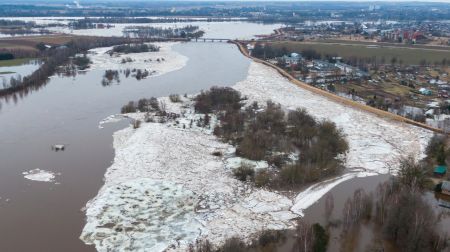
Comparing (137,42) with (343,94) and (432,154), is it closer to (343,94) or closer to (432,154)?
(343,94)

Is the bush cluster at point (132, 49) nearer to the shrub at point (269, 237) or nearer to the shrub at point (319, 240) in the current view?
the shrub at point (269, 237)

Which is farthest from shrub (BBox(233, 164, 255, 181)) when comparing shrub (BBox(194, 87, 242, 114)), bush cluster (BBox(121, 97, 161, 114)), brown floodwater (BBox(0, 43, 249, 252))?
bush cluster (BBox(121, 97, 161, 114))

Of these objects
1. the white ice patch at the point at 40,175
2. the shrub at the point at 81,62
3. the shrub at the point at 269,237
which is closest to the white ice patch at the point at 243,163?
the shrub at the point at 269,237

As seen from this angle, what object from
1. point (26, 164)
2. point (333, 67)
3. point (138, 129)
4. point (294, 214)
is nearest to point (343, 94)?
point (333, 67)

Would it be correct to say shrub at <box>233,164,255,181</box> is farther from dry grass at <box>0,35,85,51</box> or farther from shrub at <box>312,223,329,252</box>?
dry grass at <box>0,35,85,51</box>

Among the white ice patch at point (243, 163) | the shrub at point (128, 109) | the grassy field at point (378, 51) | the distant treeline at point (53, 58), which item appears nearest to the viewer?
the white ice patch at point (243, 163)

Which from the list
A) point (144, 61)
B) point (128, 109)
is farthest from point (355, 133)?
point (144, 61)

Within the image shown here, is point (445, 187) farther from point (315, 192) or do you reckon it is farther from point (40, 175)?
point (40, 175)
